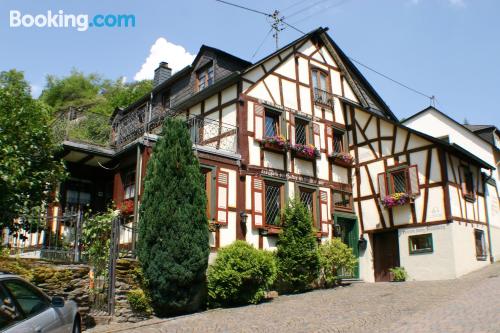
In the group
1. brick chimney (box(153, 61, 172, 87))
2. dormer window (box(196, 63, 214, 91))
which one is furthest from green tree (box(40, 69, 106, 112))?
dormer window (box(196, 63, 214, 91))

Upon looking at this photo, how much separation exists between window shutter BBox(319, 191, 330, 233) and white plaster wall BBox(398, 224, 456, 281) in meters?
3.01

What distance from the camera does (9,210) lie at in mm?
9664

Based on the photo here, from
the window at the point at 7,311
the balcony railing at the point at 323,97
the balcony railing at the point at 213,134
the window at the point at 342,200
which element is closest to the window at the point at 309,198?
the window at the point at 342,200

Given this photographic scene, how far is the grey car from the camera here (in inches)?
192

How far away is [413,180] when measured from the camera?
17.6m

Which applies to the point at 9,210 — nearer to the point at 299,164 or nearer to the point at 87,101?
the point at 299,164

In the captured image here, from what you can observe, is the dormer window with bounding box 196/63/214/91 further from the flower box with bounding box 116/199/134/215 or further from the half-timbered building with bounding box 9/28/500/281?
the flower box with bounding box 116/199/134/215

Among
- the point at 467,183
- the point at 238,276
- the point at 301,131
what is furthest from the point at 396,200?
the point at 238,276

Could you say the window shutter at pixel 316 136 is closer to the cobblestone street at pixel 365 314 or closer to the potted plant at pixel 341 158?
the potted plant at pixel 341 158

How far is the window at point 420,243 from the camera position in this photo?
55.7 ft

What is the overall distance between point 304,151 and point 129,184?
6.15 meters

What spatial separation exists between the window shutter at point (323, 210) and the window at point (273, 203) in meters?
1.84

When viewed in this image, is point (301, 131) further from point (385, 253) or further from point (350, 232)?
point (385, 253)

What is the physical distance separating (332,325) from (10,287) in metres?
6.18
